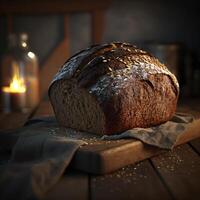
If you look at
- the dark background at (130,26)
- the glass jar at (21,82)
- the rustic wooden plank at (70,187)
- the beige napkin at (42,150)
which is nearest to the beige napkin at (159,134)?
the beige napkin at (42,150)

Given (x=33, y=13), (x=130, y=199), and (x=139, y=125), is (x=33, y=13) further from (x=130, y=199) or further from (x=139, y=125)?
(x=130, y=199)

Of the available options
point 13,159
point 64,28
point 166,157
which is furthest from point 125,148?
point 64,28

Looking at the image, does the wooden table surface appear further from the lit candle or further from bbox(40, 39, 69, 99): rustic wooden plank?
Result: bbox(40, 39, 69, 99): rustic wooden plank

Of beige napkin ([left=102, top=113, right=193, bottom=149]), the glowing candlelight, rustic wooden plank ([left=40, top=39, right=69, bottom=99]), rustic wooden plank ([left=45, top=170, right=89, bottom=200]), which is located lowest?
rustic wooden plank ([left=45, top=170, right=89, bottom=200])

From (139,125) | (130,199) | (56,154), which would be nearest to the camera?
(130,199)

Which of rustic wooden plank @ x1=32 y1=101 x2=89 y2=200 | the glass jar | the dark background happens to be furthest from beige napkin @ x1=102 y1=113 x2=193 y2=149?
the dark background

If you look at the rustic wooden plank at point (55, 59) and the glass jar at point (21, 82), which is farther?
the rustic wooden plank at point (55, 59)

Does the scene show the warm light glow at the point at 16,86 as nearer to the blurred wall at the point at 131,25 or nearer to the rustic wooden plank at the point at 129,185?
the blurred wall at the point at 131,25
